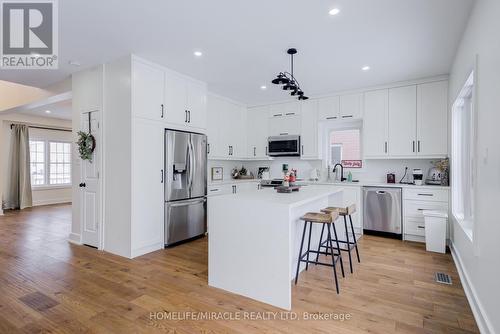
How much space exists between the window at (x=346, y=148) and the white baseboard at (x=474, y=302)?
99.9 inches

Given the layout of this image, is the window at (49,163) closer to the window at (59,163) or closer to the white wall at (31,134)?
the window at (59,163)

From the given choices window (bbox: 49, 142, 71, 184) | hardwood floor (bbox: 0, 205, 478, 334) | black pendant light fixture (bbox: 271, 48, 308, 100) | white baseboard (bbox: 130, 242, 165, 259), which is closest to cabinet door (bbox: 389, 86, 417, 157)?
hardwood floor (bbox: 0, 205, 478, 334)

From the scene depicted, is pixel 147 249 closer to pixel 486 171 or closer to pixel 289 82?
pixel 289 82

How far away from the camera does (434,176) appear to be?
4434 mm

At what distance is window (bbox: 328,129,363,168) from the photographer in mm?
5277

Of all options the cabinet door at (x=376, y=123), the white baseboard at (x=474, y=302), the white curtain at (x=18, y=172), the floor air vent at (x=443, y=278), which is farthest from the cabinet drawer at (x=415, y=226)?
the white curtain at (x=18, y=172)

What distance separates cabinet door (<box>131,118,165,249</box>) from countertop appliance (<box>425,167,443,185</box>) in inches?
173

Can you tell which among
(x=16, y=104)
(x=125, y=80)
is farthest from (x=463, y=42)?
(x=16, y=104)

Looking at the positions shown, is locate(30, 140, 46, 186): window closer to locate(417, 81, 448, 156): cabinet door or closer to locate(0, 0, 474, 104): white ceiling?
locate(0, 0, 474, 104): white ceiling

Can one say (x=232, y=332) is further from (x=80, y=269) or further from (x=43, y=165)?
(x=43, y=165)

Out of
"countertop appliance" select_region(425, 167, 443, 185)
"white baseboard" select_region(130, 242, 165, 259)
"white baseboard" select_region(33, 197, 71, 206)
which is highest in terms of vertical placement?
"countertop appliance" select_region(425, 167, 443, 185)

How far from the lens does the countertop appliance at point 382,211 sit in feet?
14.3

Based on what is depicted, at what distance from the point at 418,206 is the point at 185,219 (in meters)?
3.77

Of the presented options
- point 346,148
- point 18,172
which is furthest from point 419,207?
point 18,172
